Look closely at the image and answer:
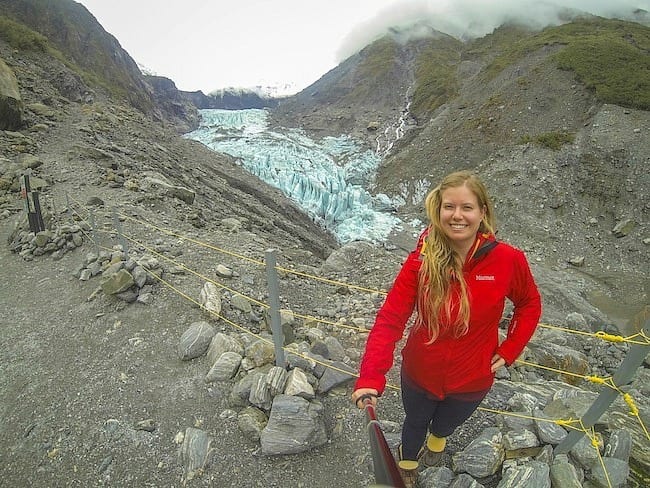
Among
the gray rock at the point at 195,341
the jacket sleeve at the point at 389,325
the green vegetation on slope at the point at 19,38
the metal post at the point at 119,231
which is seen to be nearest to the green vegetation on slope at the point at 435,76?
the green vegetation on slope at the point at 19,38

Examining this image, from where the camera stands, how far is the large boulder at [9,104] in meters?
12.8

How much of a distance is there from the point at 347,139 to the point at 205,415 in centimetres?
3788

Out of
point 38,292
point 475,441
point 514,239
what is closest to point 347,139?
point 514,239

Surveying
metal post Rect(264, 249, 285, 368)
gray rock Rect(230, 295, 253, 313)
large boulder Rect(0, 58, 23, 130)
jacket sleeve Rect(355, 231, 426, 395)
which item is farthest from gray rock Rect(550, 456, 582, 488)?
large boulder Rect(0, 58, 23, 130)

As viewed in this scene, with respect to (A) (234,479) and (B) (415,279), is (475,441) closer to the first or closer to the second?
(B) (415,279)

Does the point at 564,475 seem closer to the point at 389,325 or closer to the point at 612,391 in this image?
the point at 612,391

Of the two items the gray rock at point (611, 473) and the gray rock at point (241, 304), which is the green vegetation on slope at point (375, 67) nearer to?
the gray rock at point (241, 304)

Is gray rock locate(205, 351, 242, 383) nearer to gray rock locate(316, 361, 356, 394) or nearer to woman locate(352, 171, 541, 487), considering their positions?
gray rock locate(316, 361, 356, 394)

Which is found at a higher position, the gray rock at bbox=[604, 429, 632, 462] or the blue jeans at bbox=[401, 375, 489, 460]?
the blue jeans at bbox=[401, 375, 489, 460]

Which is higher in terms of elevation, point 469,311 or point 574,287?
point 469,311

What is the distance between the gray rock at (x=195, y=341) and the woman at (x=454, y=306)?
2.71 metres

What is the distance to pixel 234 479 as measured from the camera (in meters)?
2.76

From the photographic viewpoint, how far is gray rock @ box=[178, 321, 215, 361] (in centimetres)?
395

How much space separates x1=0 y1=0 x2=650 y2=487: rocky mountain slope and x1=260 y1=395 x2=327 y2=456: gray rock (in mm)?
62
